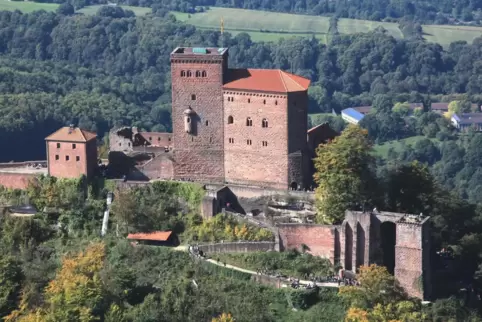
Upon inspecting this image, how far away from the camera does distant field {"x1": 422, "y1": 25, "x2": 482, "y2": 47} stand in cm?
16960

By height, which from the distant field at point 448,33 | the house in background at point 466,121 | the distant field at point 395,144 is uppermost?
the distant field at point 448,33

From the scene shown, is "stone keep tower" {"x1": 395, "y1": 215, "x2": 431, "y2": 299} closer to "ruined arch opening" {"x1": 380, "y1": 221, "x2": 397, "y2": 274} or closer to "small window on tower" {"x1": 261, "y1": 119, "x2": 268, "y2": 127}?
"ruined arch opening" {"x1": 380, "y1": 221, "x2": 397, "y2": 274}

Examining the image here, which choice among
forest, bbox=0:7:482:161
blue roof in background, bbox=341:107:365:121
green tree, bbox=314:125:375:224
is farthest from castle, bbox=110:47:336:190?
blue roof in background, bbox=341:107:365:121

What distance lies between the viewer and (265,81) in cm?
6694

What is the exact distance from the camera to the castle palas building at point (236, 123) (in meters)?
66.4

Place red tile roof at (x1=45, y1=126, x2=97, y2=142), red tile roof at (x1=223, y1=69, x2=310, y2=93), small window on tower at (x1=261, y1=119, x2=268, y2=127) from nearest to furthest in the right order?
red tile roof at (x1=223, y1=69, x2=310, y2=93), small window on tower at (x1=261, y1=119, x2=268, y2=127), red tile roof at (x1=45, y1=126, x2=97, y2=142)

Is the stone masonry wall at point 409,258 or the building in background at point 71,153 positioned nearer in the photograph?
the stone masonry wall at point 409,258

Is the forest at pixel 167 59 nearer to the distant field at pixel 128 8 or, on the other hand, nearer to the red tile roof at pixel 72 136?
the distant field at pixel 128 8

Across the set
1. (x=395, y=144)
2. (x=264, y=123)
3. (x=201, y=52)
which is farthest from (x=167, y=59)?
(x=264, y=123)

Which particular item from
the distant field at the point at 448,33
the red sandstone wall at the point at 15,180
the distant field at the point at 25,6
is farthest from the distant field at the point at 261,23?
the red sandstone wall at the point at 15,180

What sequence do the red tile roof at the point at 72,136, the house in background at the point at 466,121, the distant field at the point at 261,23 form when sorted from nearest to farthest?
1. the red tile roof at the point at 72,136
2. the house in background at the point at 466,121
3. the distant field at the point at 261,23

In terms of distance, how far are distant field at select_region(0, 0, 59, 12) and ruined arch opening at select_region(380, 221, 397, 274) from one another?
105933 mm

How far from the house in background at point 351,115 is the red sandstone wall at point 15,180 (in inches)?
2357

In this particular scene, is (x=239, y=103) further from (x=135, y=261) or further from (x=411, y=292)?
(x=411, y=292)
